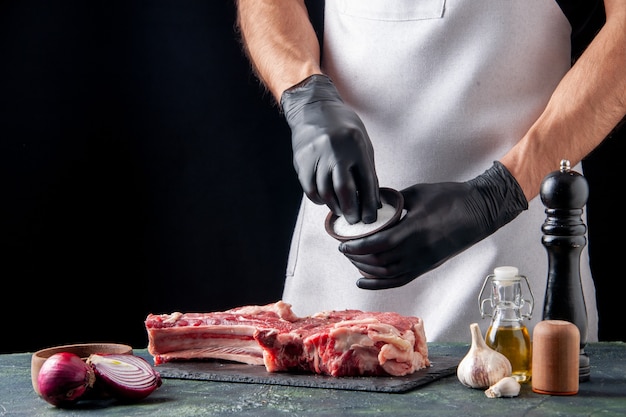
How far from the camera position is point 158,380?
1851mm

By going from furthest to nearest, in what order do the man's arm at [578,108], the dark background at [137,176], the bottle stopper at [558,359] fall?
the dark background at [137,176] < the man's arm at [578,108] < the bottle stopper at [558,359]

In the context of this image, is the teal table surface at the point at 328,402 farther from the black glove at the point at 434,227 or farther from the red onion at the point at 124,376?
the black glove at the point at 434,227

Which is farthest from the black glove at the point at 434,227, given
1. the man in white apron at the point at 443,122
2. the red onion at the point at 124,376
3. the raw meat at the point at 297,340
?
the red onion at the point at 124,376

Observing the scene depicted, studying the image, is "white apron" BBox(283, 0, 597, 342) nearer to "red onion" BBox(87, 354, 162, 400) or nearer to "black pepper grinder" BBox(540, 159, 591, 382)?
"black pepper grinder" BBox(540, 159, 591, 382)

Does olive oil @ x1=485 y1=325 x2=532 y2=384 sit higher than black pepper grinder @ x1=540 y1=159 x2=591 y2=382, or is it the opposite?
black pepper grinder @ x1=540 y1=159 x2=591 y2=382

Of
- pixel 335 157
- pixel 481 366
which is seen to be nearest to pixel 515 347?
pixel 481 366

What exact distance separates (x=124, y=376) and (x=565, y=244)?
95 centimetres

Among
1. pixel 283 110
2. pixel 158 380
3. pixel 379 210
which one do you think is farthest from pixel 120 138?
pixel 158 380

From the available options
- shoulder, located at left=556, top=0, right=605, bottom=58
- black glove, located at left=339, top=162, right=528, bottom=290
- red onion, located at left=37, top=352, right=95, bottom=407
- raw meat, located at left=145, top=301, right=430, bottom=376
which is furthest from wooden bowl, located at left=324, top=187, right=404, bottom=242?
shoulder, located at left=556, top=0, right=605, bottom=58

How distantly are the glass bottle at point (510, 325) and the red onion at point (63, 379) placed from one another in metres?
0.84

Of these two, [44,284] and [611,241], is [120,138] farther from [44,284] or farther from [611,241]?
[611,241]

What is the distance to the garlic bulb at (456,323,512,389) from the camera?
1833mm

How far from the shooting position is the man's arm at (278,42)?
2.82m

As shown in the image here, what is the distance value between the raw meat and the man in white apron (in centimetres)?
28
